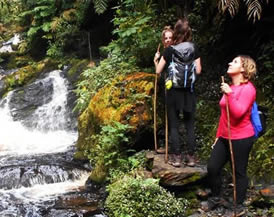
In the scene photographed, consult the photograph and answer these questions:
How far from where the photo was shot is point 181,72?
5.36m

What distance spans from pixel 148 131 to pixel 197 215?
2.09 metres

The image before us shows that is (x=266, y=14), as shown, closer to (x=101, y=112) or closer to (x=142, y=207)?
(x=101, y=112)

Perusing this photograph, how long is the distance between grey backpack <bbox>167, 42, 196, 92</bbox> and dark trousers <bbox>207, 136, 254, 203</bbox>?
1.03m

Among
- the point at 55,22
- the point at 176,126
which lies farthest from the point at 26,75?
the point at 176,126

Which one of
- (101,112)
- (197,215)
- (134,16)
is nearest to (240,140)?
(197,215)

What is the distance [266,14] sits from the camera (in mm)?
6945

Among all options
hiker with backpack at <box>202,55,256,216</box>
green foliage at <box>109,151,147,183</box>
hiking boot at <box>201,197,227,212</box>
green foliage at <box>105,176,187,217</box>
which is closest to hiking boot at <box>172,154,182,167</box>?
green foliage at <box>105,176,187,217</box>

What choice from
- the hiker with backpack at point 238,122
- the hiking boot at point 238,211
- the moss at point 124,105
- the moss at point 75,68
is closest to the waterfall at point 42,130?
the moss at point 75,68

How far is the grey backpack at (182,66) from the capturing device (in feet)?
17.6

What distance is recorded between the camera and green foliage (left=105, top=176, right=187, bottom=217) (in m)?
5.22

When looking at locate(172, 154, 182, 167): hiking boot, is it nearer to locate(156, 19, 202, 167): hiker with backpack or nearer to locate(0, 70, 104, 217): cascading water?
locate(156, 19, 202, 167): hiker with backpack

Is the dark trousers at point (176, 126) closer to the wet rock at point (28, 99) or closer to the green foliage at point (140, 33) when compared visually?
the green foliage at point (140, 33)

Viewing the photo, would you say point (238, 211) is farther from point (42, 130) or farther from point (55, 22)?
point (55, 22)

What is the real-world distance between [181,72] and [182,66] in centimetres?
9
